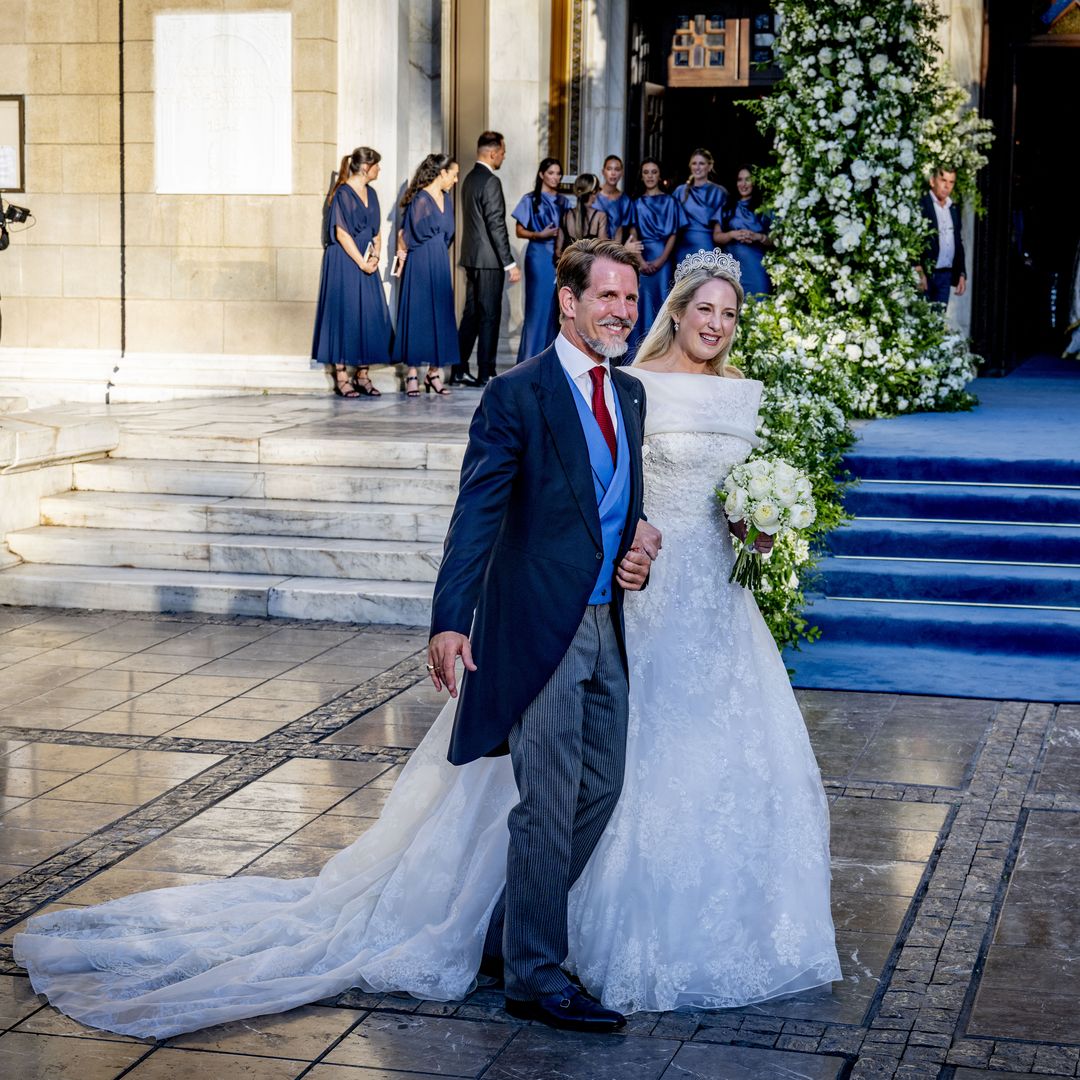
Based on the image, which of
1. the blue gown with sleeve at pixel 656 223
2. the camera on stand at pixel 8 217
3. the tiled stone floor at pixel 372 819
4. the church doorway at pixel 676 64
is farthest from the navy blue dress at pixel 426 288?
the tiled stone floor at pixel 372 819

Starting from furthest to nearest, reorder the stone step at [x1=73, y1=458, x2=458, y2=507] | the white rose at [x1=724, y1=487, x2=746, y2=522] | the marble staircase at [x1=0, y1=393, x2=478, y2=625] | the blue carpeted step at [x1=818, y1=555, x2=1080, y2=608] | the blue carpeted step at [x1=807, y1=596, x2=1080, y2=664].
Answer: the stone step at [x1=73, y1=458, x2=458, y2=507], the marble staircase at [x1=0, y1=393, x2=478, y2=625], the blue carpeted step at [x1=818, y1=555, x2=1080, y2=608], the blue carpeted step at [x1=807, y1=596, x2=1080, y2=664], the white rose at [x1=724, y1=487, x2=746, y2=522]

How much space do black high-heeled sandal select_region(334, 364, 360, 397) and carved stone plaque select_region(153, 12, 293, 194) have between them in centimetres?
152

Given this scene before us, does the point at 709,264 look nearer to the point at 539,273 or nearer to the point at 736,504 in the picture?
the point at 736,504

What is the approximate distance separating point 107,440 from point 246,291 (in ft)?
13.2

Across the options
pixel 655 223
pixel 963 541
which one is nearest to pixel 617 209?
pixel 655 223

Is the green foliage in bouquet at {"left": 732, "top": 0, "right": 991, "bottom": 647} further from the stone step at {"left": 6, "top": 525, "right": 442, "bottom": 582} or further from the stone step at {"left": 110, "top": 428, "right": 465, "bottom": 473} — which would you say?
the stone step at {"left": 6, "top": 525, "right": 442, "bottom": 582}

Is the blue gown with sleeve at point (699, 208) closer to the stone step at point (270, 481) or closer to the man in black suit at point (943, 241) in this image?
the man in black suit at point (943, 241)

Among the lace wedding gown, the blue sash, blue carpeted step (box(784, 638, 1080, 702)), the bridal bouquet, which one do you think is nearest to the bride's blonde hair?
the lace wedding gown

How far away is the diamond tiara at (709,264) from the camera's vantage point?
4.73m

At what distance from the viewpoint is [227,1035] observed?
4.08 metres

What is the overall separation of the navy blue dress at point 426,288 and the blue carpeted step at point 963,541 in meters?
5.97

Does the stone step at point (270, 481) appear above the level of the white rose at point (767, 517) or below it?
below

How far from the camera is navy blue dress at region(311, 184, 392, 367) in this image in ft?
46.0

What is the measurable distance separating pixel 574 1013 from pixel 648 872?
40 centimetres
